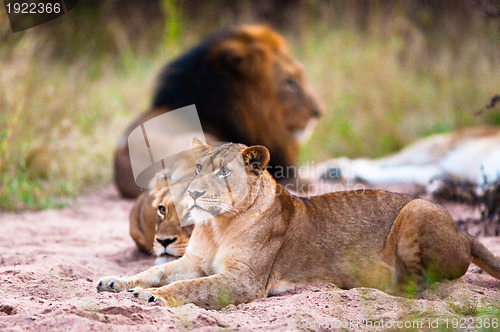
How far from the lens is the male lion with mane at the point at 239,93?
648 centimetres

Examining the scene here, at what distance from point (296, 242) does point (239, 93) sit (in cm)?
347

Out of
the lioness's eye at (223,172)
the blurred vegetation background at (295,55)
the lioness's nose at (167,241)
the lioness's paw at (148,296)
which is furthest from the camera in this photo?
the blurred vegetation background at (295,55)

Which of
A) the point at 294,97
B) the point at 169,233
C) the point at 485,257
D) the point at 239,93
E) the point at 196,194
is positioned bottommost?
the point at 485,257

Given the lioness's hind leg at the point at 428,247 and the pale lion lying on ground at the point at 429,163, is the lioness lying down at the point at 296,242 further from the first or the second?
the pale lion lying on ground at the point at 429,163

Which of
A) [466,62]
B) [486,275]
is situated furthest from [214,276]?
[466,62]

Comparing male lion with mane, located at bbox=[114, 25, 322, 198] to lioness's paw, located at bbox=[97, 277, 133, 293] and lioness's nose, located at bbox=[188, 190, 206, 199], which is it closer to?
lioness's nose, located at bbox=[188, 190, 206, 199]

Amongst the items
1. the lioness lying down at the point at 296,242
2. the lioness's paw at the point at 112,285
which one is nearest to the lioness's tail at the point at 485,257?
the lioness lying down at the point at 296,242

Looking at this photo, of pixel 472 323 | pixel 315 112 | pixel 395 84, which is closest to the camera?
pixel 472 323

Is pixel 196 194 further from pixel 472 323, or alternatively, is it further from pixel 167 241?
pixel 472 323

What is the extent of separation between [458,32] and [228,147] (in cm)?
888

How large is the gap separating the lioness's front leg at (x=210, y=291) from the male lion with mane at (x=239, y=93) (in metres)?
3.27

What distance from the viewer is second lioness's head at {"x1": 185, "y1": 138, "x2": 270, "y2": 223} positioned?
10.3ft

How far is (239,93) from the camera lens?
21.6 feet

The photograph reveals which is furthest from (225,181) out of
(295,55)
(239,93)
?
(295,55)
